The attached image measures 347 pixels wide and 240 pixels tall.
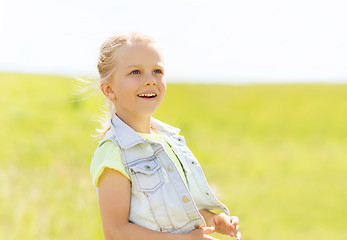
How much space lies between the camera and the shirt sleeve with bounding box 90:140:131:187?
2.89 m

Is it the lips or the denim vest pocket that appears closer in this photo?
the denim vest pocket

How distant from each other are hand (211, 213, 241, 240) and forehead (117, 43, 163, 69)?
1073mm

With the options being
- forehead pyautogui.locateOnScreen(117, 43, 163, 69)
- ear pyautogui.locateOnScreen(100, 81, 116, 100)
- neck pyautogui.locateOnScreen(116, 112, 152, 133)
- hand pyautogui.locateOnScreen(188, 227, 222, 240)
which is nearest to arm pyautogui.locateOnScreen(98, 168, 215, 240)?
hand pyautogui.locateOnScreen(188, 227, 222, 240)

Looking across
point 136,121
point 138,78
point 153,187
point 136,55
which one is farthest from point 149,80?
point 153,187

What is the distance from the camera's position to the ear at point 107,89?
124 inches

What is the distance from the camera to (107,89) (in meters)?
3.18

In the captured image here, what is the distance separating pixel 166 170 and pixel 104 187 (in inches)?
15.8

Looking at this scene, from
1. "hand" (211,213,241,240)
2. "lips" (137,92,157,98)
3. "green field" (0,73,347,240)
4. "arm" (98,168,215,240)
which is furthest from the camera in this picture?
"green field" (0,73,347,240)

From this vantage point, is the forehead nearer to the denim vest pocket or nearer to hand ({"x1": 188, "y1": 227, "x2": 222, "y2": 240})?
the denim vest pocket

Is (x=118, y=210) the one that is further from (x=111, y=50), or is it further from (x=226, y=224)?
(x=111, y=50)

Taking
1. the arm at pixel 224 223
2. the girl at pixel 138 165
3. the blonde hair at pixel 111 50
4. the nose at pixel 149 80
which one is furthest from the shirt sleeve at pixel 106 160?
the arm at pixel 224 223

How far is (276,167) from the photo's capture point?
1914 centimetres

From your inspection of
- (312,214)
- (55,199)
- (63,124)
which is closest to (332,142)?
(312,214)

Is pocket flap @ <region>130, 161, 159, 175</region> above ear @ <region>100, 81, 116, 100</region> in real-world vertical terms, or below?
below
